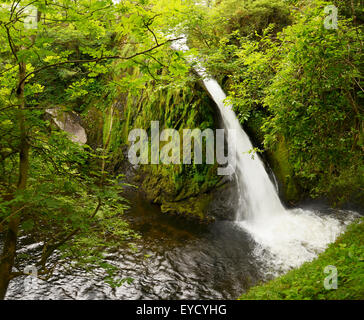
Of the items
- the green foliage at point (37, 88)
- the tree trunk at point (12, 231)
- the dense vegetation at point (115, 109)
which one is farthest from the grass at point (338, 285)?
the tree trunk at point (12, 231)

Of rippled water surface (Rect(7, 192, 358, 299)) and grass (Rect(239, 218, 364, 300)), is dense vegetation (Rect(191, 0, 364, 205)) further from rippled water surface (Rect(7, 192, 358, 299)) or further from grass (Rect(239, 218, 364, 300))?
rippled water surface (Rect(7, 192, 358, 299))

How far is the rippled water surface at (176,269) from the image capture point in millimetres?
4973

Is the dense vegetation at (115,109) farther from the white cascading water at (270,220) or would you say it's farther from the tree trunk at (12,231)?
the white cascading water at (270,220)

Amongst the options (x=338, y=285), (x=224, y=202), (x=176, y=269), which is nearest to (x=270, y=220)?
(x=224, y=202)

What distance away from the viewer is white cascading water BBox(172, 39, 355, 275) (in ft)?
21.0

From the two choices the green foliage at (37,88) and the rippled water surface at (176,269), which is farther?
the rippled water surface at (176,269)

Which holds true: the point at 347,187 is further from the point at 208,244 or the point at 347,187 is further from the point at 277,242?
the point at 208,244

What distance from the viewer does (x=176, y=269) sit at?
5922 millimetres

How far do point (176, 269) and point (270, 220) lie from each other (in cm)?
424

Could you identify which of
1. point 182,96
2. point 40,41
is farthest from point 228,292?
point 182,96

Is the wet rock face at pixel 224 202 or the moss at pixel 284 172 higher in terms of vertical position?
the moss at pixel 284 172

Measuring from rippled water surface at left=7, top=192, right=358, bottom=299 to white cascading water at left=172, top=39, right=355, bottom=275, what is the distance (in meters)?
0.40

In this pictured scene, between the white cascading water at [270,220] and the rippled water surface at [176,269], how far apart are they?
40 cm

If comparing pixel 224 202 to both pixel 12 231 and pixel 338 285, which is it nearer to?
pixel 338 285
